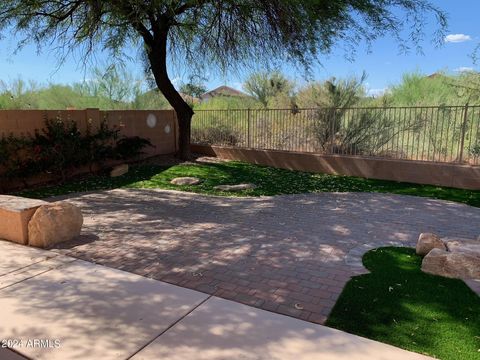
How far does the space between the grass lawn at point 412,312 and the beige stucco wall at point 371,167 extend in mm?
5871

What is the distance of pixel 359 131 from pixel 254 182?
137 inches

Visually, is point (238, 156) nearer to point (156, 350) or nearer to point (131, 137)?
point (131, 137)

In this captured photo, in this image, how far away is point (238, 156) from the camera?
44.0 ft

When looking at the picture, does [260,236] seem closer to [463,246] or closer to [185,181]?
[463,246]

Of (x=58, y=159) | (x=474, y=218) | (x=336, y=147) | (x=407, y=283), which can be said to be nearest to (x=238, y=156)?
(x=336, y=147)

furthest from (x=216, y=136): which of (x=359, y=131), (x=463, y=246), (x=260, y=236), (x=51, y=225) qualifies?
(x=463, y=246)

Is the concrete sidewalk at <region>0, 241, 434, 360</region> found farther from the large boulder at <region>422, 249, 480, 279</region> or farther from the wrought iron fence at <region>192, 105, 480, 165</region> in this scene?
the wrought iron fence at <region>192, 105, 480, 165</region>

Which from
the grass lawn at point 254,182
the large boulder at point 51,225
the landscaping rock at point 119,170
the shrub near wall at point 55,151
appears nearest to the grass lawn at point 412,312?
the large boulder at point 51,225

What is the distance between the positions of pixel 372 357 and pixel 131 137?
37.0ft

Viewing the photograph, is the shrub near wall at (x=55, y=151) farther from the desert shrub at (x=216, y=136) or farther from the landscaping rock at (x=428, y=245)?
the landscaping rock at (x=428, y=245)

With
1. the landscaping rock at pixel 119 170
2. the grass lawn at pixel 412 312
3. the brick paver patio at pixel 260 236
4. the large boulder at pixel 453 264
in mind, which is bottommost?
the grass lawn at pixel 412 312

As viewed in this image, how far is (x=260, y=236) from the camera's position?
5.54 metres

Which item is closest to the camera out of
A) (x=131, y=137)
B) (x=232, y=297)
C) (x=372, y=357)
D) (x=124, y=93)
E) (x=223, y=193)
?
(x=372, y=357)

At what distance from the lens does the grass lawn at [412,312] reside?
9.63 feet
